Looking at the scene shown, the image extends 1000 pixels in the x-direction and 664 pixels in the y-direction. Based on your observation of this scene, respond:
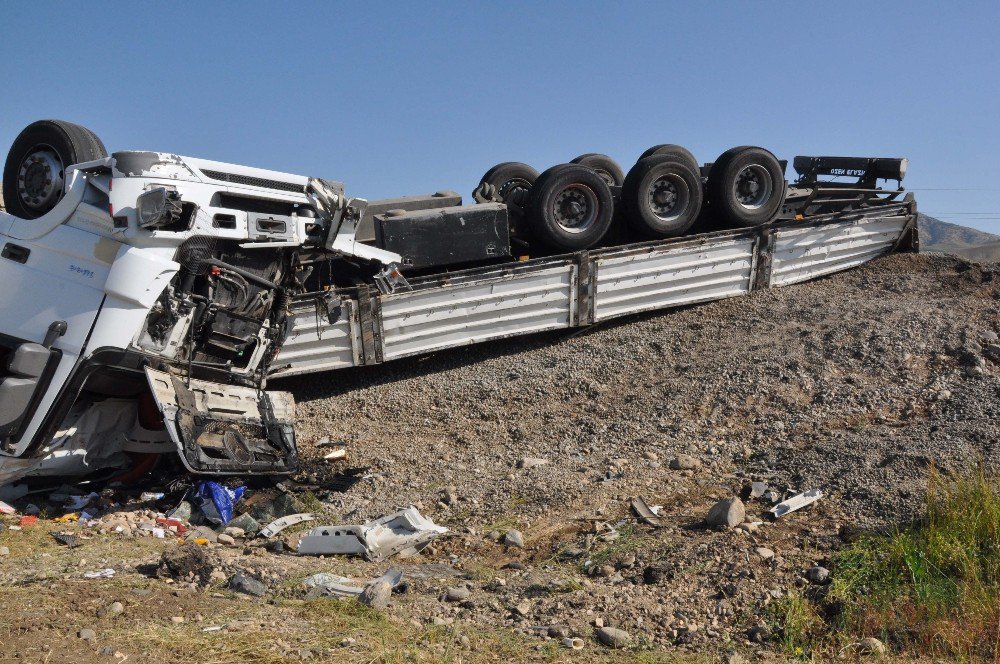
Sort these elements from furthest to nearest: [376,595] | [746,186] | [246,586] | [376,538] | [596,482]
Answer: [746,186] < [596,482] < [376,538] < [246,586] < [376,595]

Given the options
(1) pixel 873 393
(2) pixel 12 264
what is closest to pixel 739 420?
(1) pixel 873 393

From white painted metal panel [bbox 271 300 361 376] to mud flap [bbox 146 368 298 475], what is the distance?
95 cm

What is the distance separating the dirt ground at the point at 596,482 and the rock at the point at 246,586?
41mm

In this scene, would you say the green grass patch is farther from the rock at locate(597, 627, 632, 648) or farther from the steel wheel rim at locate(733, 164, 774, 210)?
the steel wheel rim at locate(733, 164, 774, 210)

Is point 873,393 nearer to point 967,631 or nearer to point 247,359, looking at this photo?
point 967,631

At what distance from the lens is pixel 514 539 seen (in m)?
4.88

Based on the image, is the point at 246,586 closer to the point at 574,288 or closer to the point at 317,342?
the point at 317,342

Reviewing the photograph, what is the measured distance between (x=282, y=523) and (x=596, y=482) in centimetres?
204

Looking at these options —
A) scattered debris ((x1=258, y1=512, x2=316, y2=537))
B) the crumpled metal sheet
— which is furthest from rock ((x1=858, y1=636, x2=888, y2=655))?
the crumpled metal sheet

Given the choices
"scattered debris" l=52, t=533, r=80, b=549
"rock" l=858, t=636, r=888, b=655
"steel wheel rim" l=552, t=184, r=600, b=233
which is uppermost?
"steel wheel rim" l=552, t=184, r=600, b=233

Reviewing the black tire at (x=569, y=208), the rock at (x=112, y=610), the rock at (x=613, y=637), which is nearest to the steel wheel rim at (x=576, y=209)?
the black tire at (x=569, y=208)

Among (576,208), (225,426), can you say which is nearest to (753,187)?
(576,208)

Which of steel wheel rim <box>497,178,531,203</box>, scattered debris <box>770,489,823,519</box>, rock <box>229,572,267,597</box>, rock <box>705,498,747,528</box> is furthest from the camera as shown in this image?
steel wheel rim <box>497,178,531,203</box>

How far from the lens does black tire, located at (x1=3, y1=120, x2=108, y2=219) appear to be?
5.75 metres
